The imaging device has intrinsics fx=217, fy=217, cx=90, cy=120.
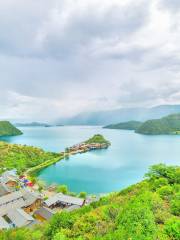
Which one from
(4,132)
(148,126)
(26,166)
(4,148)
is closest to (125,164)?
(26,166)

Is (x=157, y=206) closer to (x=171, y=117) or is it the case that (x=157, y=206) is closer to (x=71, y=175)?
(x=71, y=175)

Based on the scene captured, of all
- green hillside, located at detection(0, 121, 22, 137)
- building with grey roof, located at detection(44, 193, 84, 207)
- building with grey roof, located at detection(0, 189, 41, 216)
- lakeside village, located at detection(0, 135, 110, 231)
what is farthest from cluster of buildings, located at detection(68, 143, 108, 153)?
green hillside, located at detection(0, 121, 22, 137)

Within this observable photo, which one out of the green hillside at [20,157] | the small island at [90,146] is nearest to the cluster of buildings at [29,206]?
the green hillside at [20,157]

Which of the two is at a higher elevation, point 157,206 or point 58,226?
point 157,206

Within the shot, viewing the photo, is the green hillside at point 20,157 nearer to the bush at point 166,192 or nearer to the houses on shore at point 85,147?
the houses on shore at point 85,147

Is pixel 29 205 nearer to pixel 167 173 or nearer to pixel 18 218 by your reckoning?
pixel 18 218

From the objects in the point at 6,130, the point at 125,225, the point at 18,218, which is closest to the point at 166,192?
the point at 125,225

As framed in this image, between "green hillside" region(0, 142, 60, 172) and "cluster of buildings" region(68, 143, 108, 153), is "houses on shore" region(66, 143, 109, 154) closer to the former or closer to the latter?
"cluster of buildings" region(68, 143, 108, 153)
